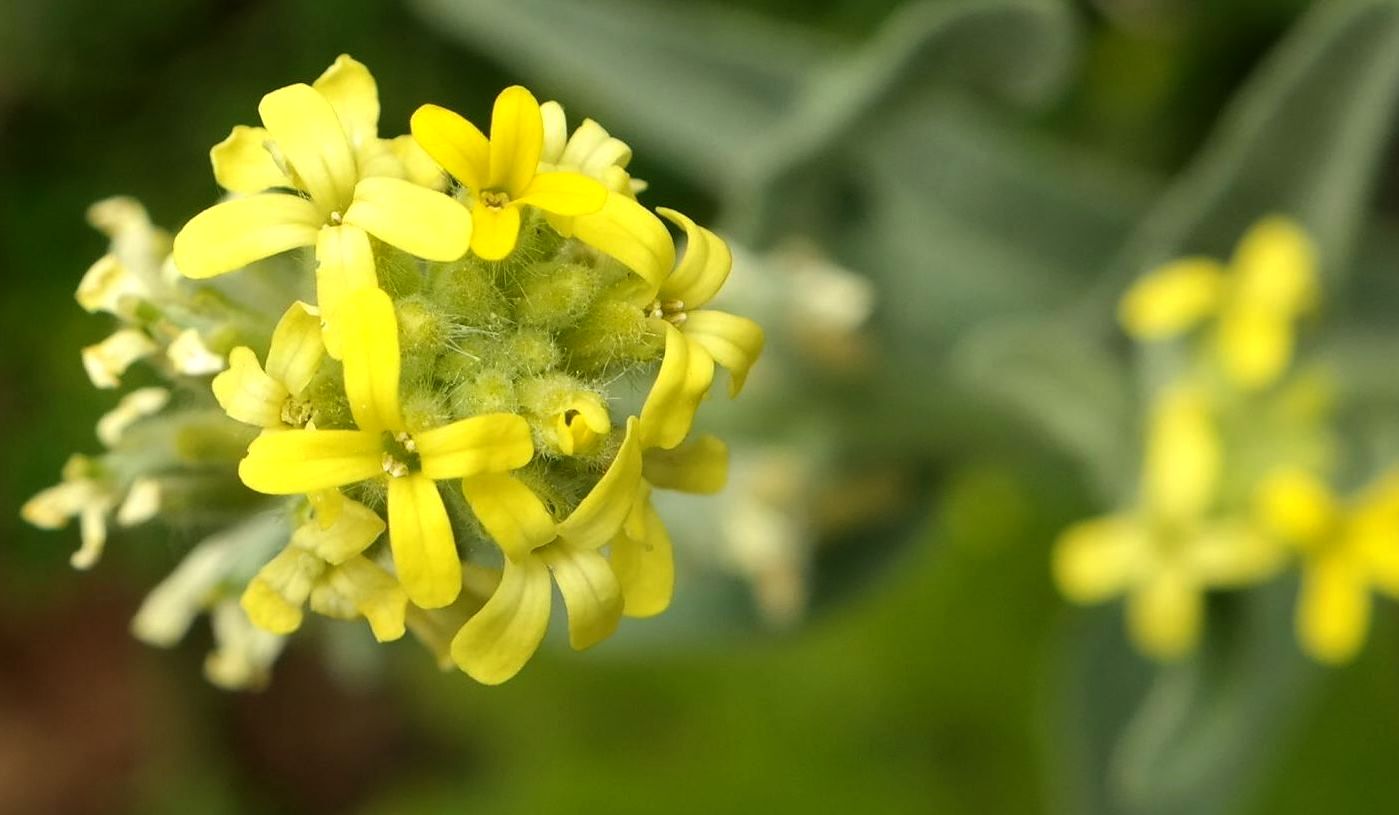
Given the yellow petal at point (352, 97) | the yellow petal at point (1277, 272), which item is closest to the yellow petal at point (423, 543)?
the yellow petal at point (352, 97)

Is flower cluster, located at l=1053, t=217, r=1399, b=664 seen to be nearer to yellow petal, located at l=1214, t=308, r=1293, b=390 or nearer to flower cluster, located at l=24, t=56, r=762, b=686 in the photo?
yellow petal, located at l=1214, t=308, r=1293, b=390

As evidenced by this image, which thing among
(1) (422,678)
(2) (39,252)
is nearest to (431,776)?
(1) (422,678)

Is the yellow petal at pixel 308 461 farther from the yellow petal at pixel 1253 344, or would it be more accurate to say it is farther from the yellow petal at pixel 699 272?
the yellow petal at pixel 1253 344

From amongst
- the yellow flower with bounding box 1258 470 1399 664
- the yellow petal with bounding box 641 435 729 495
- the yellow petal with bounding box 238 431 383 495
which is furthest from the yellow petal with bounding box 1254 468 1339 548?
the yellow petal with bounding box 238 431 383 495

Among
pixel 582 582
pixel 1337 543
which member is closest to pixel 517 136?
pixel 582 582

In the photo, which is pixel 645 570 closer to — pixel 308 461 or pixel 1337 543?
pixel 308 461

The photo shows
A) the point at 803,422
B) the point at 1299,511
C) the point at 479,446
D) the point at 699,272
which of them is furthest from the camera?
the point at 803,422

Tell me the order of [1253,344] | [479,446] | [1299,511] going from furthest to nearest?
[1253,344] → [1299,511] → [479,446]

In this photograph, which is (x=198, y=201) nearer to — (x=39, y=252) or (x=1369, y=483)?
(x=39, y=252)
